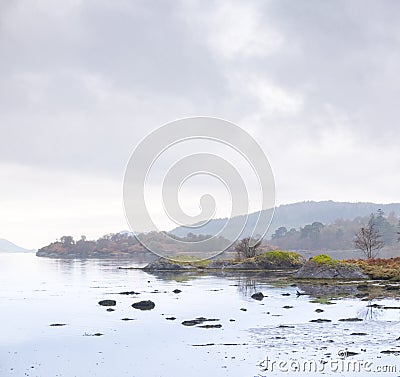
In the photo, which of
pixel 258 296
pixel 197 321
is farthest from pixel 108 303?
pixel 258 296

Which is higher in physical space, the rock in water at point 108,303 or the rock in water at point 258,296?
the rock in water at point 258,296

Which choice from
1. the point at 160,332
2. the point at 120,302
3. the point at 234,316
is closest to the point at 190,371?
the point at 160,332

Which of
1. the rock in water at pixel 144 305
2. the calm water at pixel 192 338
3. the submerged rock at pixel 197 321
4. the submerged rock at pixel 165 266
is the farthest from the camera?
the submerged rock at pixel 165 266

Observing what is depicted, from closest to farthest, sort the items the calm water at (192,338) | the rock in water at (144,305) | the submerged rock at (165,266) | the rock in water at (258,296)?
the calm water at (192,338) < the rock in water at (144,305) < the rock in water at (258,296) < the submerged rock at (165,266)

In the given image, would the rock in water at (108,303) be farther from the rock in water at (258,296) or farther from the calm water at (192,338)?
the rock in water at (258,296)

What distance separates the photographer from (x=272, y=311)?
45.7m

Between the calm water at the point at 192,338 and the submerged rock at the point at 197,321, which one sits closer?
the calm water at the point at 192,338

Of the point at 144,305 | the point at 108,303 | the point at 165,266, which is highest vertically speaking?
the point at 144,305

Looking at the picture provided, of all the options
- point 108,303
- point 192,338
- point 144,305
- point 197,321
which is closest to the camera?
point 192,338

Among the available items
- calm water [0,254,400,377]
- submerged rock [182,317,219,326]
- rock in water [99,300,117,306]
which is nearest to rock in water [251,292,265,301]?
calm water [0,254,400,377]

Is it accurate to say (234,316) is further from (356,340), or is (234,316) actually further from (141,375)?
(141,375)

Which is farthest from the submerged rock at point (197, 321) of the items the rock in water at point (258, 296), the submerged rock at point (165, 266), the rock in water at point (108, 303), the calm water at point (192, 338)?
the submerged rock at point (165, 266)

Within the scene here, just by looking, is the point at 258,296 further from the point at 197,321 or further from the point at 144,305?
the point at 197,321

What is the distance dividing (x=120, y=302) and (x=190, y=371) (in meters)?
31.2
